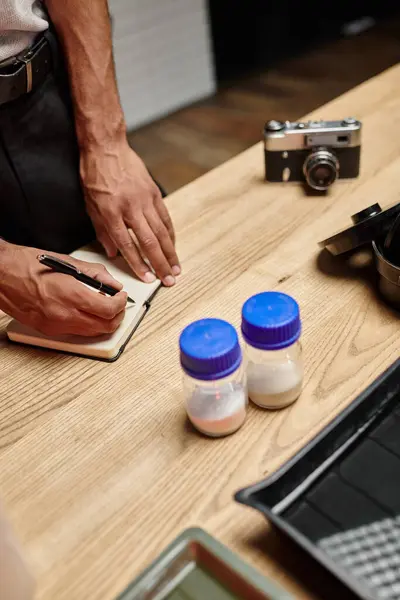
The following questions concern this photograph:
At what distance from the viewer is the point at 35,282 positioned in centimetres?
84

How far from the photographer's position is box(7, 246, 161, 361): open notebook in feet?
2.69

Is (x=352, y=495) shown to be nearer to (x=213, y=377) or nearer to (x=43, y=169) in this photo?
(x=213, y=377)

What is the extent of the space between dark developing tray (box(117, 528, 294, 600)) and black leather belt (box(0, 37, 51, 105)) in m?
0.74

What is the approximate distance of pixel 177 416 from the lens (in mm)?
723

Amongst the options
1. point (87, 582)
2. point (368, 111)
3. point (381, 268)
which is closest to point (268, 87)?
point (368, 111)

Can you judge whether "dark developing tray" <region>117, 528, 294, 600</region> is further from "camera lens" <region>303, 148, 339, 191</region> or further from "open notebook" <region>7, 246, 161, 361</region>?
"camera lens" <region>303, 148, 339, 191</region>

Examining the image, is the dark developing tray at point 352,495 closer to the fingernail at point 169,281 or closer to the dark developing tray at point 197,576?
the dark developing tray at point 197,576

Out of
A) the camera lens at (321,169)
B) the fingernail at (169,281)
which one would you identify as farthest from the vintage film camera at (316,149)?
the fingernail at (169,281)

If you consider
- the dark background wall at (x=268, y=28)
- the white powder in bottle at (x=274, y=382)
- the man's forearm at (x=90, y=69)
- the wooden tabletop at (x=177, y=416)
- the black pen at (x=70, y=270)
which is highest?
the man's forearm at (x=90, y=69)

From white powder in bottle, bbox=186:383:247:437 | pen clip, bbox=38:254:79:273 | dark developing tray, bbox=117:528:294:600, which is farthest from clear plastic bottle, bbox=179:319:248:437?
pen clip, bbox=38:254:79:273

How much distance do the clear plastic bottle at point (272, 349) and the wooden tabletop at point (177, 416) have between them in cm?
3

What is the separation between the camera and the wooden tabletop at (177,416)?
60 cm

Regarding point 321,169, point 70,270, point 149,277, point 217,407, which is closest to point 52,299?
point 70,270

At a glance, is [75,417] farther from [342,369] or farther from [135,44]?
[135,44]
